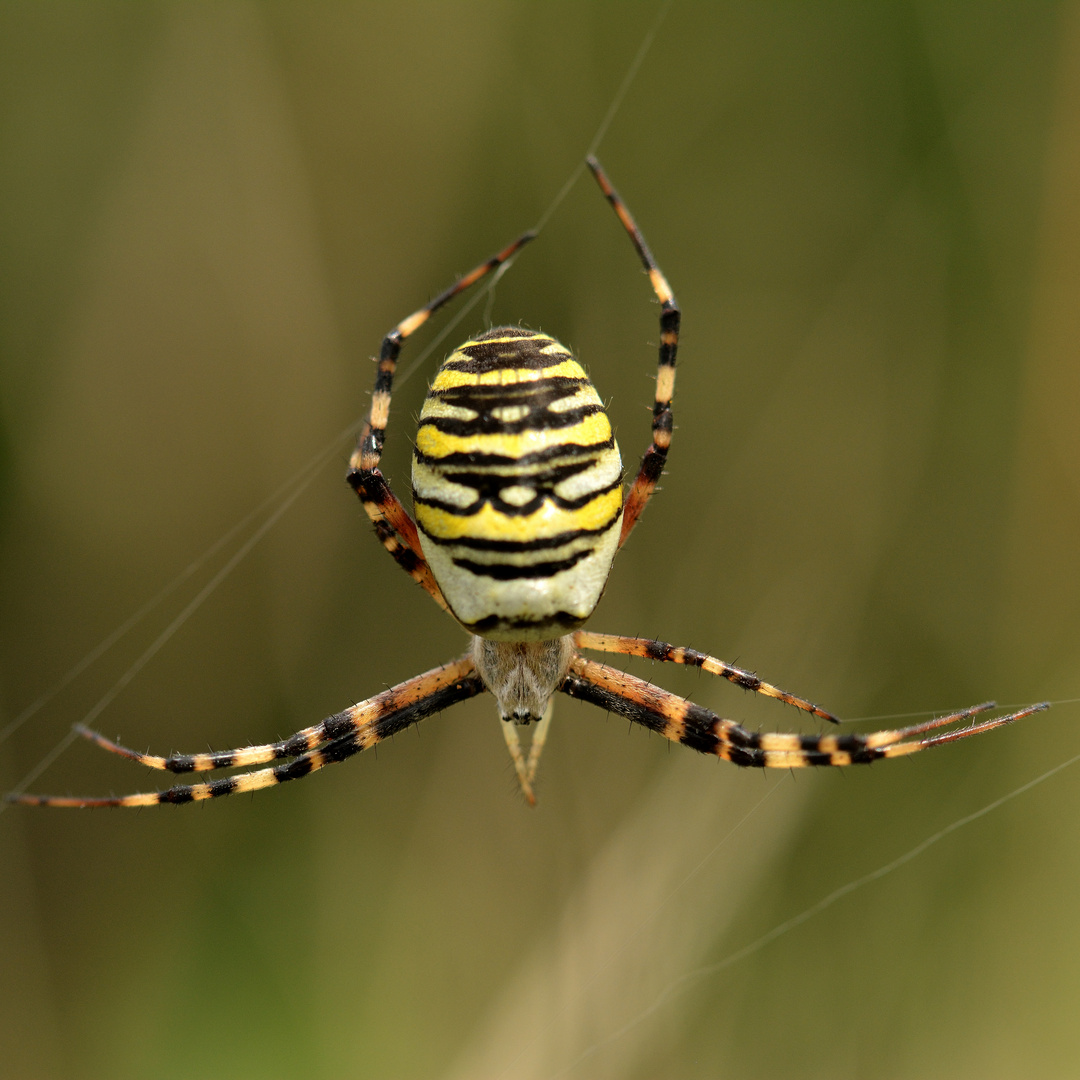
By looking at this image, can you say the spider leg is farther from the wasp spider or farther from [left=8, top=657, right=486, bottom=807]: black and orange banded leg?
[left=8, top=657, right=486, bottom=807]: black and orange banded leg

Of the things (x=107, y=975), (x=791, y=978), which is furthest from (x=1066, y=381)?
(x=107, y=975)

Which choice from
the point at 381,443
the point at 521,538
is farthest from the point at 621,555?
the point at 521,538

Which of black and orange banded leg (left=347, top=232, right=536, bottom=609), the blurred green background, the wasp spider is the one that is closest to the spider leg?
the wasp spider

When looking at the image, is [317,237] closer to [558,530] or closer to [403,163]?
[403,163]

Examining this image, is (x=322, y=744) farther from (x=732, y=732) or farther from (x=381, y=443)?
(x=732, y=732)

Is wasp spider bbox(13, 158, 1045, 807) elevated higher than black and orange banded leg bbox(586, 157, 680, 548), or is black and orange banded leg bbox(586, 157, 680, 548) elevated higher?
black and orange banded leg bbox(586, 157, 680, 548)

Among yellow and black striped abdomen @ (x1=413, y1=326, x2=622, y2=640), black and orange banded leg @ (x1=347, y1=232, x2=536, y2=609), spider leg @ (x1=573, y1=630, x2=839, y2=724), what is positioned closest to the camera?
yellow and black striped abdomen @ (x1=413, y1=326, x2=622, y2=640)
